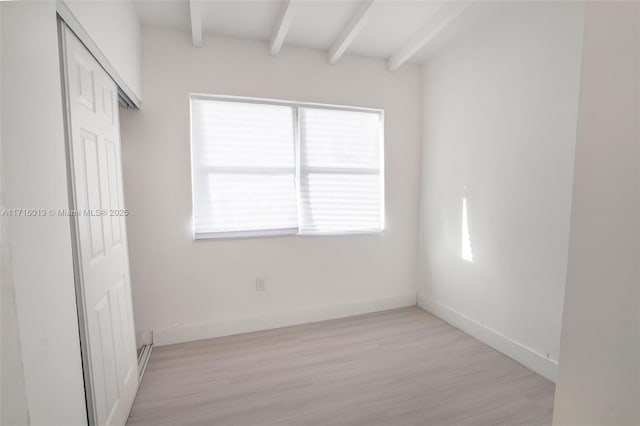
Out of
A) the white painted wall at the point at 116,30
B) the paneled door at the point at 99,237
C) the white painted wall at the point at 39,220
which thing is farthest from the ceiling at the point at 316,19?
the white painted wall at the point at 39,220

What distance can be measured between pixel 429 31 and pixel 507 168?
1300 millimetres

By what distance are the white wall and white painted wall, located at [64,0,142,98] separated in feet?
8.09

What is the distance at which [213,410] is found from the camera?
1708 mm

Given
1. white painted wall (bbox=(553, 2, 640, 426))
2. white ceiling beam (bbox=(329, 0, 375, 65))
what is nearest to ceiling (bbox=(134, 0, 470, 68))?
white ceiling beam (bbox=(329, 0, 375, 65))

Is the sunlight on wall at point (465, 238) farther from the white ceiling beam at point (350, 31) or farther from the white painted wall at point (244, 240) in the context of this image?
the white ceiling beam at point (350, 31)

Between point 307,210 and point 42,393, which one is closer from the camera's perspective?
point 42,393

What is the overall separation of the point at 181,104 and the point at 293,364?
2.29 m

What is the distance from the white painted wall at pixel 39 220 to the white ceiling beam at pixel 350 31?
186 centimetres

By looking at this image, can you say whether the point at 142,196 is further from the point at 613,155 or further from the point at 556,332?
the point at 556,332

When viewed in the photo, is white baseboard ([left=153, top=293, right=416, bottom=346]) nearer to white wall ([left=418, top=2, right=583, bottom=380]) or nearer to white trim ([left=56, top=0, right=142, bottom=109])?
white wall ([left=418, top=2, right=583, bottom=380])

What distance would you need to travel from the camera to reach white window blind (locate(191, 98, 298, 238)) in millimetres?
2500

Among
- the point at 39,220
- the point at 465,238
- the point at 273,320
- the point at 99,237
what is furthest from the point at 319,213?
the point at 39,220

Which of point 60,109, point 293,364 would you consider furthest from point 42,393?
point 293,364

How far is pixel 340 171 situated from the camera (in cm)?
290
